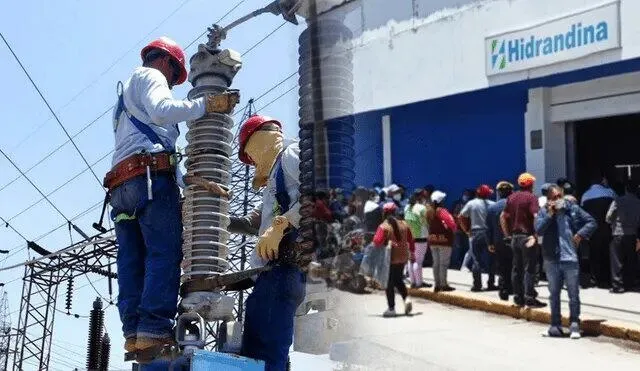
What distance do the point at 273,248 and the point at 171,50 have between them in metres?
0.73

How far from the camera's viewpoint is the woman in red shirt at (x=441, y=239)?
3.93 feet

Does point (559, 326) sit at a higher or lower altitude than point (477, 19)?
lower

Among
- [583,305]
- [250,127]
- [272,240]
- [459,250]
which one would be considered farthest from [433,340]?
[583,305]

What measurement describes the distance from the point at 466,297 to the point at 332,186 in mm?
420

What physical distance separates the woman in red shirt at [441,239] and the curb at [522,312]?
1.1 inches

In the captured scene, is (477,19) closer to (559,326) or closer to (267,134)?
(267,134)

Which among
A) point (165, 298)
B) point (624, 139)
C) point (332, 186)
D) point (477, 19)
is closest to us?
point (332, 186)

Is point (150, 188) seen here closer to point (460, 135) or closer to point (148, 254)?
point (148, 254)

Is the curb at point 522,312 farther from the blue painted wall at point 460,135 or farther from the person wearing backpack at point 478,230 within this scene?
the blue painted wall at point 460,135

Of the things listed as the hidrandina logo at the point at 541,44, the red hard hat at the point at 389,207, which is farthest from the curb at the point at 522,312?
the hidrandina logo at the point at 541,44

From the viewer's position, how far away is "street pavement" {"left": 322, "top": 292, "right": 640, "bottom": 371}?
1118 mm

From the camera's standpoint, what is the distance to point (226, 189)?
2.18 meters

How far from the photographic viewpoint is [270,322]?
203cm

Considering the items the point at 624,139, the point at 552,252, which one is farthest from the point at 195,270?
the point at 552,252
